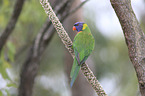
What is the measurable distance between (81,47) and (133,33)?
0.51 m

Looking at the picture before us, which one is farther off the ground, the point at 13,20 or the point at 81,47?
the point at 13,20

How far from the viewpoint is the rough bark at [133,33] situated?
0.80 metres

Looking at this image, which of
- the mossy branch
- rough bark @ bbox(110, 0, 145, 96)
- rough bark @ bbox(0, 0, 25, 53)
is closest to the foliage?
rough bark @ bbox(0, 0, 25, 53)

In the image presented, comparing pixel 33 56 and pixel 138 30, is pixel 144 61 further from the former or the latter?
pixel 33 56

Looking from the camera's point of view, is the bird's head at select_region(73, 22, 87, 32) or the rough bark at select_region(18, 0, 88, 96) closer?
the bird's head at select_region(73, 22, 87, 32)

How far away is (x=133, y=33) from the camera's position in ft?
2.65

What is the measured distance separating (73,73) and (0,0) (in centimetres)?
188

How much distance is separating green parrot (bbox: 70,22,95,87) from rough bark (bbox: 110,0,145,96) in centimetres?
31

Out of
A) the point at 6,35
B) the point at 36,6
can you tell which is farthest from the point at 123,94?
the point at 6,35

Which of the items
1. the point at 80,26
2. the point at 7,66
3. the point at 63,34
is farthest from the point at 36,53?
the point at 63,34

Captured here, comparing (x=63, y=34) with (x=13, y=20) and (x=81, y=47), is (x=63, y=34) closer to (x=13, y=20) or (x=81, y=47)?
(x=81, y=47)

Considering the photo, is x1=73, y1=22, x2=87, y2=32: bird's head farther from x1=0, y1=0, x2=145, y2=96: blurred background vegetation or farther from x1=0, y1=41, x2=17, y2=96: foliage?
x1=0, y1=0, x2=145, y2=96: blurred background vegetation

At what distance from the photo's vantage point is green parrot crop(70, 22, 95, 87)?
43.2 inches

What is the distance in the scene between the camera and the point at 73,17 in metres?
3.09
